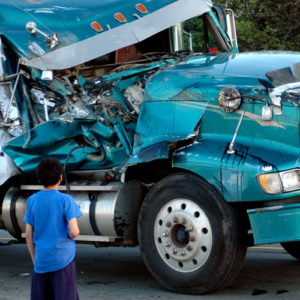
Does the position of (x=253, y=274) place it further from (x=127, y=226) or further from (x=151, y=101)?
(x=151, y=101)

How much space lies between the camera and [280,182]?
227 inches

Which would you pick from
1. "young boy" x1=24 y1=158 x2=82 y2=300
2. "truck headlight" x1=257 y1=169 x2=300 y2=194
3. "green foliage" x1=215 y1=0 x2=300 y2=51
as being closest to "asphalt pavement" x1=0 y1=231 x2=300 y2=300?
"truck headlight" x1=257 y1=169 x2=300 y2=194

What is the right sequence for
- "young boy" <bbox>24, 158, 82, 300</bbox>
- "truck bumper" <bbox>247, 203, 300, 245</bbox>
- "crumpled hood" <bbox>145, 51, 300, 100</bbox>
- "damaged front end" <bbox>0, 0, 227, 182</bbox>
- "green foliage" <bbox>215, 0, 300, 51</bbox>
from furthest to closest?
"green foliage" <bbox>215, 0, 300, 51</bbox> → "damaged front end" <bbox>0, 0, 227, 182</bbox> → "crumpled hood" <bbox>145, 51, 300, 100</bbox> → "truck bumper" <bbox>247, 203, 300, 245</bbox> → "young boy" <bbox>24, 158, 82, 300</bbox>

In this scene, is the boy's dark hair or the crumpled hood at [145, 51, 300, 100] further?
the crumpled hood at [145, 51, 300, 100]

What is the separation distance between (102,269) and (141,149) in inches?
79.0

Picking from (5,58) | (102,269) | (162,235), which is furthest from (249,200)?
(5,58)

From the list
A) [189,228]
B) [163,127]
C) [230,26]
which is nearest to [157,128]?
[163,127]

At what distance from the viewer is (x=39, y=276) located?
4.51m

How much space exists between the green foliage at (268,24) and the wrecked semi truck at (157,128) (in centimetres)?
973

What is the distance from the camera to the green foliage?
59.2 feet

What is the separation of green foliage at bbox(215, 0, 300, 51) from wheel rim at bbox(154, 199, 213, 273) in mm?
12090

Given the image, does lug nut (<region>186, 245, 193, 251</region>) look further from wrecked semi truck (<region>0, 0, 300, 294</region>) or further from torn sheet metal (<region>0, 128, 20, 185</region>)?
torn sheet metal (<region>0, 128, 20, 185</region>)

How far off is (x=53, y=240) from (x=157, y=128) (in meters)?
2.30

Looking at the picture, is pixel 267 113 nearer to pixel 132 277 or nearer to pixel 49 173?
pixel 49 173
